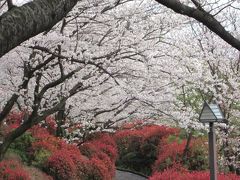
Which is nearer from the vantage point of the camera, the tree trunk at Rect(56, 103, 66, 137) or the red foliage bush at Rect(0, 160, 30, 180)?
the red foliage bush at Rect(0, 160, 30, 180)

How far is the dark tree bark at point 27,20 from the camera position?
79.9 inches

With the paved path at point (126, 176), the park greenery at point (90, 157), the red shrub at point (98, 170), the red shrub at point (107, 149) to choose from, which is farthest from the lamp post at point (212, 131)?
A: the paved path at point (126, 176)

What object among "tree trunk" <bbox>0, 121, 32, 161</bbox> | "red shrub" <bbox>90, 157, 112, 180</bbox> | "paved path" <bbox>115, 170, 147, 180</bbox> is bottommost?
"paved path" <bbox>115, 170, 147, 180</bbox>

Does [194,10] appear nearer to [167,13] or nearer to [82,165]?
[167,13]

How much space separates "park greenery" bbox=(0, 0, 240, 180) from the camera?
26.5 feet

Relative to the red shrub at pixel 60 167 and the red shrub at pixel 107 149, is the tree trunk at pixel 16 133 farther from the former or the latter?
the red shrub at pixel 107 149

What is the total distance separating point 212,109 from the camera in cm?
625

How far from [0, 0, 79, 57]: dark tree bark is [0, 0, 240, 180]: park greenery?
10.9 feet

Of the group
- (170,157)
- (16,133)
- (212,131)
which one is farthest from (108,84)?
(212,131)

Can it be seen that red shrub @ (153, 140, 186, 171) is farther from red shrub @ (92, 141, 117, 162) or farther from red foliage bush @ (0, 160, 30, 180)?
red foliage bush @ (0, 160, 30, 180)

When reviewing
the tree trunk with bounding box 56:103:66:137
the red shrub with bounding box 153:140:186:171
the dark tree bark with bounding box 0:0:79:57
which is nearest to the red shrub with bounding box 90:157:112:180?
the tree trunk with bounding box 56:103:66:137

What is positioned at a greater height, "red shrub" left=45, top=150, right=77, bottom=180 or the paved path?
"red shrub" left=45, top=150, right=77, bottom=180

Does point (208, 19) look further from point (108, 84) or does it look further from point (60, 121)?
point (60, 121)

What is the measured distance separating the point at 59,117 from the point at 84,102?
1346 millimetres
